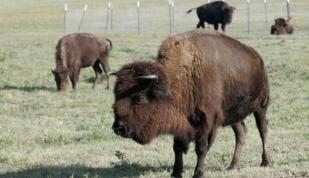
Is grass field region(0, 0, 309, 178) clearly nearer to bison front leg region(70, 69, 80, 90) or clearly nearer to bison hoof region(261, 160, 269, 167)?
bison hoof region(261, 160, 269, 167)

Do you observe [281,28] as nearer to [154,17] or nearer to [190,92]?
[154,17]

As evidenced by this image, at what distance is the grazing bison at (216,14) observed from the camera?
4444 cm

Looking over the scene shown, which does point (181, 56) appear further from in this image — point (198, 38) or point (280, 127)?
point (280, 127)

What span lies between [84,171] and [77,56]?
41.2 feet

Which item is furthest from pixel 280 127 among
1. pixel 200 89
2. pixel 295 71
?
pixel 295 71

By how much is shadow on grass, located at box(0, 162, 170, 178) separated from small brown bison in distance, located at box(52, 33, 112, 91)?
36.0 ft

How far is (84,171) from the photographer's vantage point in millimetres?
9992

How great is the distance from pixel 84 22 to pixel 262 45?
27866 mm

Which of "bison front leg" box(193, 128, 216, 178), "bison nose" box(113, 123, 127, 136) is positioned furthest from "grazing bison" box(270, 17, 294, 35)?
"bison nose" box(113, 123, 127, 136)

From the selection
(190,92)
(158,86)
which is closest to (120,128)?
(158,86)

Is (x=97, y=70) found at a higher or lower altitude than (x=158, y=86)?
lower

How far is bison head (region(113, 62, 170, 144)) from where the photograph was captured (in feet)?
27.3

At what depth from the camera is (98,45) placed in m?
23.2

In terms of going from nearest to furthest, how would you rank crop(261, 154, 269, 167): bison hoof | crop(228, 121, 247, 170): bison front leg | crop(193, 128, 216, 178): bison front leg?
crop(193, 128, 216, 178): bison front leg
crop(228, 121, 247, 170): bison front leg
crop(261, 154, 269, 167): bison hoof
